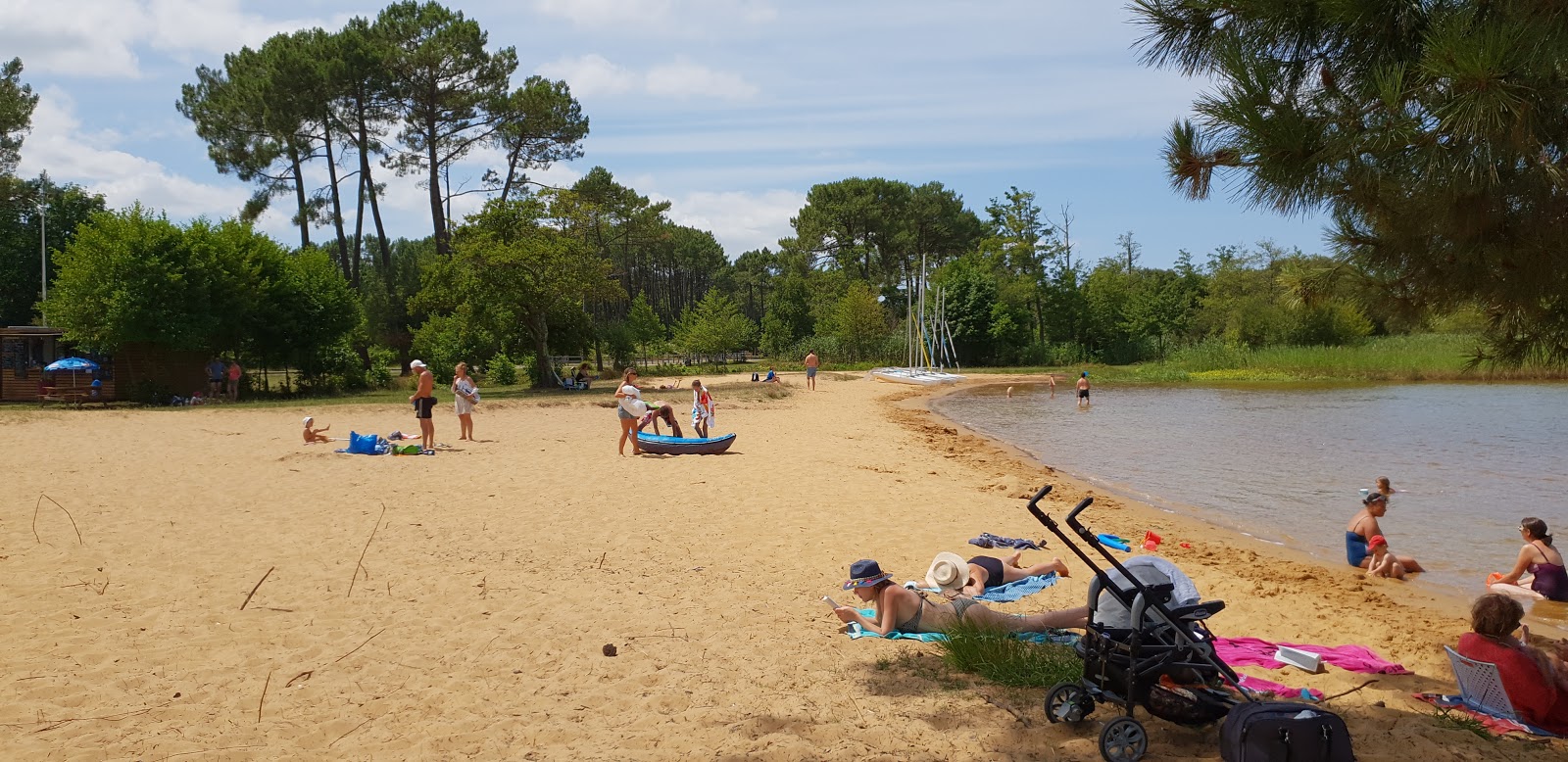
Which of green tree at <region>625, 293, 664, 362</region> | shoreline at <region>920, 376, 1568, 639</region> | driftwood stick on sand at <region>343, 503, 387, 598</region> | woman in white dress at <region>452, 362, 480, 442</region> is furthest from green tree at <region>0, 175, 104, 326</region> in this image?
shoreline at <region>920, 376, 1568, 639</region>

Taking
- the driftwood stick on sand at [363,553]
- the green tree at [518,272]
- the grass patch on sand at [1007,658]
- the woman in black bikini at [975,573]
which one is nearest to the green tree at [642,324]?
the green tree at [518,272]

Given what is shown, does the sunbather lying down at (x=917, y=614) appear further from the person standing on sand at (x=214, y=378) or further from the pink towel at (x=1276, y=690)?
the person standing on sand at (x=214, y=378)

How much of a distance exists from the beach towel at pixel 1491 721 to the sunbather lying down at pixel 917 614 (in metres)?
1.87

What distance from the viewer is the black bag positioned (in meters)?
3.56

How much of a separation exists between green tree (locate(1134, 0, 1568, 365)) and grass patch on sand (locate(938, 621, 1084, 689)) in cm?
258

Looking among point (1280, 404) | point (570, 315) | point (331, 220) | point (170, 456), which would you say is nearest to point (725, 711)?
point (170, 456)

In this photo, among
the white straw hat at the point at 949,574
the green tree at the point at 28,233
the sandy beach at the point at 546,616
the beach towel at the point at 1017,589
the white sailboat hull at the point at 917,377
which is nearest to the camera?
the sandy beach at the point at 546,616

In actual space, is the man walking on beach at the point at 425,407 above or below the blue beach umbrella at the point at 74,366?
below

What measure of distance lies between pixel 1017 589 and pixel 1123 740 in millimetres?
3291

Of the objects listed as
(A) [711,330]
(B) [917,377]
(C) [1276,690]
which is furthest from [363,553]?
(A) [711,330]

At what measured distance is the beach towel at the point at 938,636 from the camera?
18.8 ft

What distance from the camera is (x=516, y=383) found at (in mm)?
37562

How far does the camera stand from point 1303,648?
5.88 m

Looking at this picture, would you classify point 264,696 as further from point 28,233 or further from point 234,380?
point 28,233
